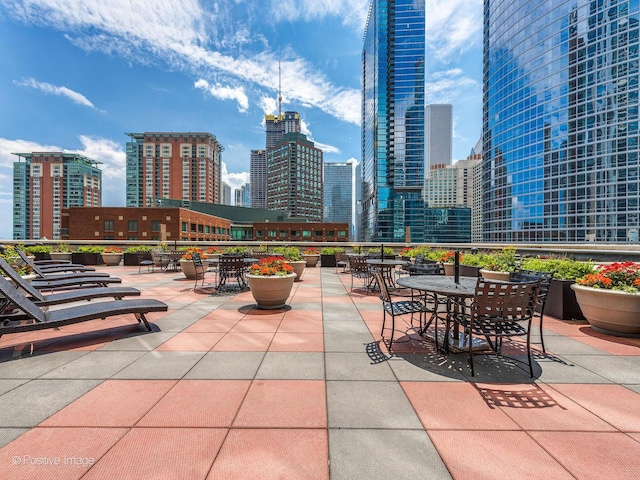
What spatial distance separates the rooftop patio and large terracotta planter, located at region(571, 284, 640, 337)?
8.0 inches

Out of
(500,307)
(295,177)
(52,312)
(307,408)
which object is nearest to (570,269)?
(500,307)

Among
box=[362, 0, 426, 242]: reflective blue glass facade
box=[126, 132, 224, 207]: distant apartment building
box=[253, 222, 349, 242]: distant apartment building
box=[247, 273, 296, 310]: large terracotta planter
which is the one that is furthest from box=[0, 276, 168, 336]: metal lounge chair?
box=[126, 132, 224, 207]: distant apartment building

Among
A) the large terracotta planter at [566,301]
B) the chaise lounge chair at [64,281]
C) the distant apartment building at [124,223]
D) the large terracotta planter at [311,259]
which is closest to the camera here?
the large terracotta planter at [566,301]

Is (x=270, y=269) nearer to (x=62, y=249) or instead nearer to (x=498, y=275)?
(x=498, y=275)

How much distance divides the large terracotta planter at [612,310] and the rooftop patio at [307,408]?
203 mm

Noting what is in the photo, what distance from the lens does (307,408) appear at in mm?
2746

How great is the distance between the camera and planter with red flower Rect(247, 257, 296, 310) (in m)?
6.34

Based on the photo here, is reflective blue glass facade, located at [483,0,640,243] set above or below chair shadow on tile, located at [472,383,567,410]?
above

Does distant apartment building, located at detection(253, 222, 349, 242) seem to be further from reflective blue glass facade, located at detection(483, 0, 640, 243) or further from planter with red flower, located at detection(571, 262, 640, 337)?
planter with red flower, located at detection(571, 262, 640, 337)

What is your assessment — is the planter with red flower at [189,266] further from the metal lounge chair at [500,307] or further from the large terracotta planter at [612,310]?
the large terracotta planter at [612,310]

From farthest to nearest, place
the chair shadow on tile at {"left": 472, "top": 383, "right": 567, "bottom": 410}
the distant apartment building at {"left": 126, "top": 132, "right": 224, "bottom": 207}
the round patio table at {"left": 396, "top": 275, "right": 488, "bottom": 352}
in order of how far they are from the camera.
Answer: the distant apartment building at {"left": 126, "top": 132, "right": 224, "bottom": 207} < the round patio table at {"left": 396, "top": 275, "right": 488, "bottom": 352} < the chair shadow on tile at {"left": 472, "top": 383, "right": 567, "bottom": 410}

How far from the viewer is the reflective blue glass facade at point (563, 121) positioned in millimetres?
59497

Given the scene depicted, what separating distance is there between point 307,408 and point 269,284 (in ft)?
12.4

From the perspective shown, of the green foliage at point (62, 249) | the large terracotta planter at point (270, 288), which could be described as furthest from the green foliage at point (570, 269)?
the green foliage at point (62, 249)
